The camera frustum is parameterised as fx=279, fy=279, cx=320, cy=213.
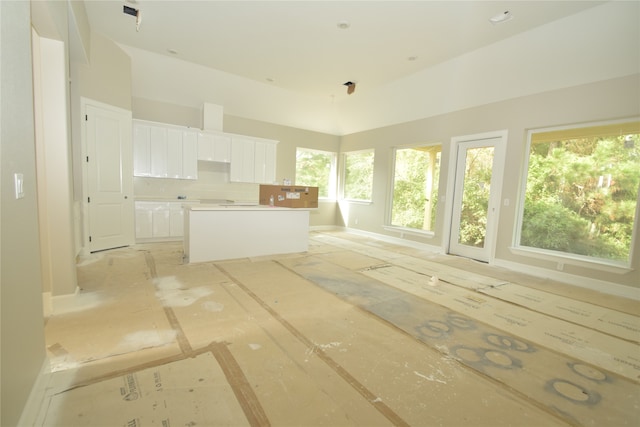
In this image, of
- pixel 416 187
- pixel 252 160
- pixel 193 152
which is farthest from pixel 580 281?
pixel 193 152

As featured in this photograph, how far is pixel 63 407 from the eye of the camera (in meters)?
1.46

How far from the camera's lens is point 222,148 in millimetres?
6270

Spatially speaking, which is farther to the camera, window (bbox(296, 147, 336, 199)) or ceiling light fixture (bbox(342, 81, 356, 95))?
window (bbox(296, 147, 336, 199))

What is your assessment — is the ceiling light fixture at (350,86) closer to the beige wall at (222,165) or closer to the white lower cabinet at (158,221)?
the beige wall at (222,165)

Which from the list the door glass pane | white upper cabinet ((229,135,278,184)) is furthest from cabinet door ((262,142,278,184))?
the door glass pane

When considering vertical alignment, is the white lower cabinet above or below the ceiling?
below

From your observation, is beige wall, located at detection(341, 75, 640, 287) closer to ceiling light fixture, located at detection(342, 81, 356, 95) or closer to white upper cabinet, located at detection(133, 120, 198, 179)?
ceiling light fixture, located at detection(342, 81, 356, 95)

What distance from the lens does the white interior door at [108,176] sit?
440 cm

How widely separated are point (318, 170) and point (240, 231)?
4278 mm

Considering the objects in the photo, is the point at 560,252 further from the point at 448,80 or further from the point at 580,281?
the point at 448,80

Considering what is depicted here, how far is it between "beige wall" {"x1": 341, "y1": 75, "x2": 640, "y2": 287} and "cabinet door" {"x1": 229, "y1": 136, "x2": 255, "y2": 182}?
3.11 meters

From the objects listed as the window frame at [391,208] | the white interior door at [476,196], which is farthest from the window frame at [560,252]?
the window frame at [391,208]

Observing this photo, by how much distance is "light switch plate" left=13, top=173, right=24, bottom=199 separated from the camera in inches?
52.0

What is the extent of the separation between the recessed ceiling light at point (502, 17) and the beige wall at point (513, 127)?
4.11 feet
